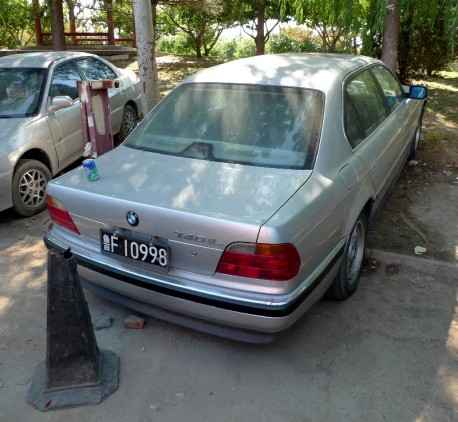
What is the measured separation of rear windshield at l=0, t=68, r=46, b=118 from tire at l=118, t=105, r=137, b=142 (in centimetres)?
156

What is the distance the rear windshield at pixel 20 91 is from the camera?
5016mm

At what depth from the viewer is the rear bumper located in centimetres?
235

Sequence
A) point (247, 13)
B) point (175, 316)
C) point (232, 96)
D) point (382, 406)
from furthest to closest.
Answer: point (247, 13) → point (232, 96) → point (175, 316) → point (382, 406)

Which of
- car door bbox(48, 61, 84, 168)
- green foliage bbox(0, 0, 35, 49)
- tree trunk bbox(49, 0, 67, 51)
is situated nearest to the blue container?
car door bbox(48, 61, 84, 168)

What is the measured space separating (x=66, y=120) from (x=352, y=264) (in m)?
3.68

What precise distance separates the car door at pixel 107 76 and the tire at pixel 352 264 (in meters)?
4.09

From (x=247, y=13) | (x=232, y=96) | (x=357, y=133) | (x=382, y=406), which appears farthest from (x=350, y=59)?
(x=247, y=13)

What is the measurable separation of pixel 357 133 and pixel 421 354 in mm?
1540

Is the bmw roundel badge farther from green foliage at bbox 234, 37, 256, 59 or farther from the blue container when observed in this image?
green foliage at bbox 234, 37, 256, 59

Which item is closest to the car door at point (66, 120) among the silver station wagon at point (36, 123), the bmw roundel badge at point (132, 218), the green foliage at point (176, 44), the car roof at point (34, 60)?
the silver station wagon at point (36, 123)

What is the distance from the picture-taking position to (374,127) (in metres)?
3.74

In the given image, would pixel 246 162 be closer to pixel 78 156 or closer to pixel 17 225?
pixel 17 225

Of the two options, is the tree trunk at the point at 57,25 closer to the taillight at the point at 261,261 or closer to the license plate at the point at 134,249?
the license plate at the point at 134,249

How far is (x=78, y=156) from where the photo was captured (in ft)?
18.7
